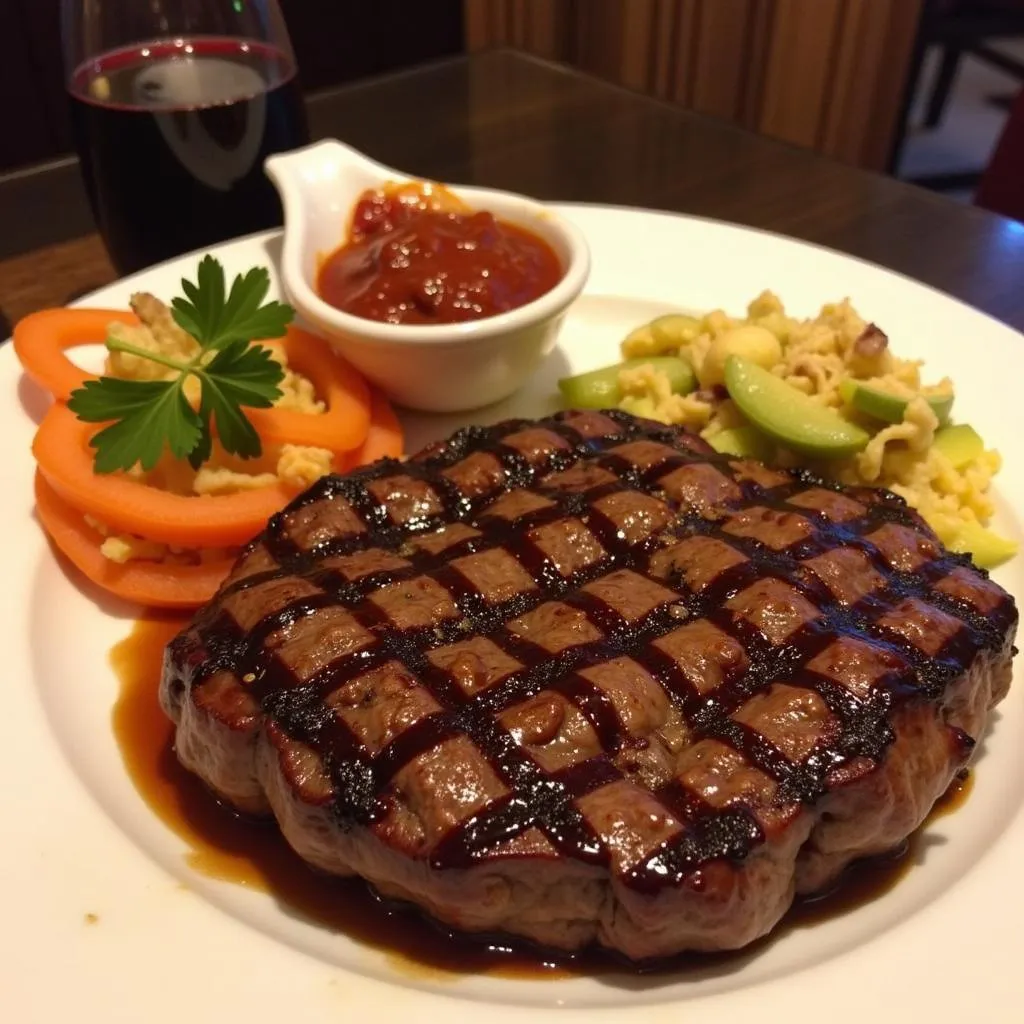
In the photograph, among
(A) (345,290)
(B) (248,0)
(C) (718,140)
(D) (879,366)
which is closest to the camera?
(D) (879,366)

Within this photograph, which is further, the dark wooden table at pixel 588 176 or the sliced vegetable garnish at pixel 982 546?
the dark wooden table at pixel 588 176

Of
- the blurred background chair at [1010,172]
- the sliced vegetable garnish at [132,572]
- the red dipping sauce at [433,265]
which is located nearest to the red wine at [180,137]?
the red dipping sauce at [433,265]

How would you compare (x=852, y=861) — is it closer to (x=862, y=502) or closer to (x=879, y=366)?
(x=862, y=502)

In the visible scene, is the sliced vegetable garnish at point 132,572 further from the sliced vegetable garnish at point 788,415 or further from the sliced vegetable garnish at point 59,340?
the sliced vegetable garnish at point 788,415

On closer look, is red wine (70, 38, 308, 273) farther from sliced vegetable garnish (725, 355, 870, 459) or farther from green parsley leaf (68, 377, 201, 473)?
sliced vegetable garnish (725, 355, 870, 459)

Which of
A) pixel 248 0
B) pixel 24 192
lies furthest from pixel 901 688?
pixel 24 192

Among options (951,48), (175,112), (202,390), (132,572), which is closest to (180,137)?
(175,112)
